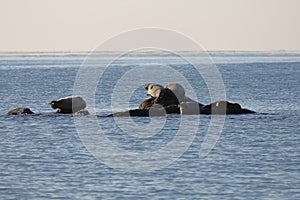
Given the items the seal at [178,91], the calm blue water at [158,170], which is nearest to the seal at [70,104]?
the calm blue water at [158,170]

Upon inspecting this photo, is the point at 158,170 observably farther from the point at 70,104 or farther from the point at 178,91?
the point at 70,104

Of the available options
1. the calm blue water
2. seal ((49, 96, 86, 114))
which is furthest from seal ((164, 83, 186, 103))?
seal ((49, 96, 86, 114))

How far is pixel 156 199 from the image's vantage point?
3112 cm

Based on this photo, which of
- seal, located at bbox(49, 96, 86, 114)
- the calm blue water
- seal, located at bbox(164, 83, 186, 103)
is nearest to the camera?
the calm blue water

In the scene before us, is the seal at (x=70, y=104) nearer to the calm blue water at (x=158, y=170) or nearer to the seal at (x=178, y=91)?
the calm blue water at (x=158, y=170)

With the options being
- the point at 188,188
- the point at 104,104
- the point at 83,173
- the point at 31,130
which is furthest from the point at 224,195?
the point at 104,104

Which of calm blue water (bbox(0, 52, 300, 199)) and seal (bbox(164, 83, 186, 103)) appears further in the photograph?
seal (bbox(164, 83, 186, 103))

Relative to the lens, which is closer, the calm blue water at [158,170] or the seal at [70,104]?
the calm blue water at [158,170]

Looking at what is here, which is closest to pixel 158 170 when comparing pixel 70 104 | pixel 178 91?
pixel 178 91

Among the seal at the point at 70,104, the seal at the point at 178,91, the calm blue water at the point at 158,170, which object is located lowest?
the calm blue water at the point at 158,170

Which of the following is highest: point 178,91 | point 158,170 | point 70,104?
point 178,91

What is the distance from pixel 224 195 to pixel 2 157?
12053 mm

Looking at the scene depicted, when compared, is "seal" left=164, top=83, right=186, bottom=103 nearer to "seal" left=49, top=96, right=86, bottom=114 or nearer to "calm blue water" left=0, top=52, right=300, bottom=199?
"calm blue water" left=0, top=52, right=300, bottom=199

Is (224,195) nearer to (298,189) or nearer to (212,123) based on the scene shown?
(298,189)
